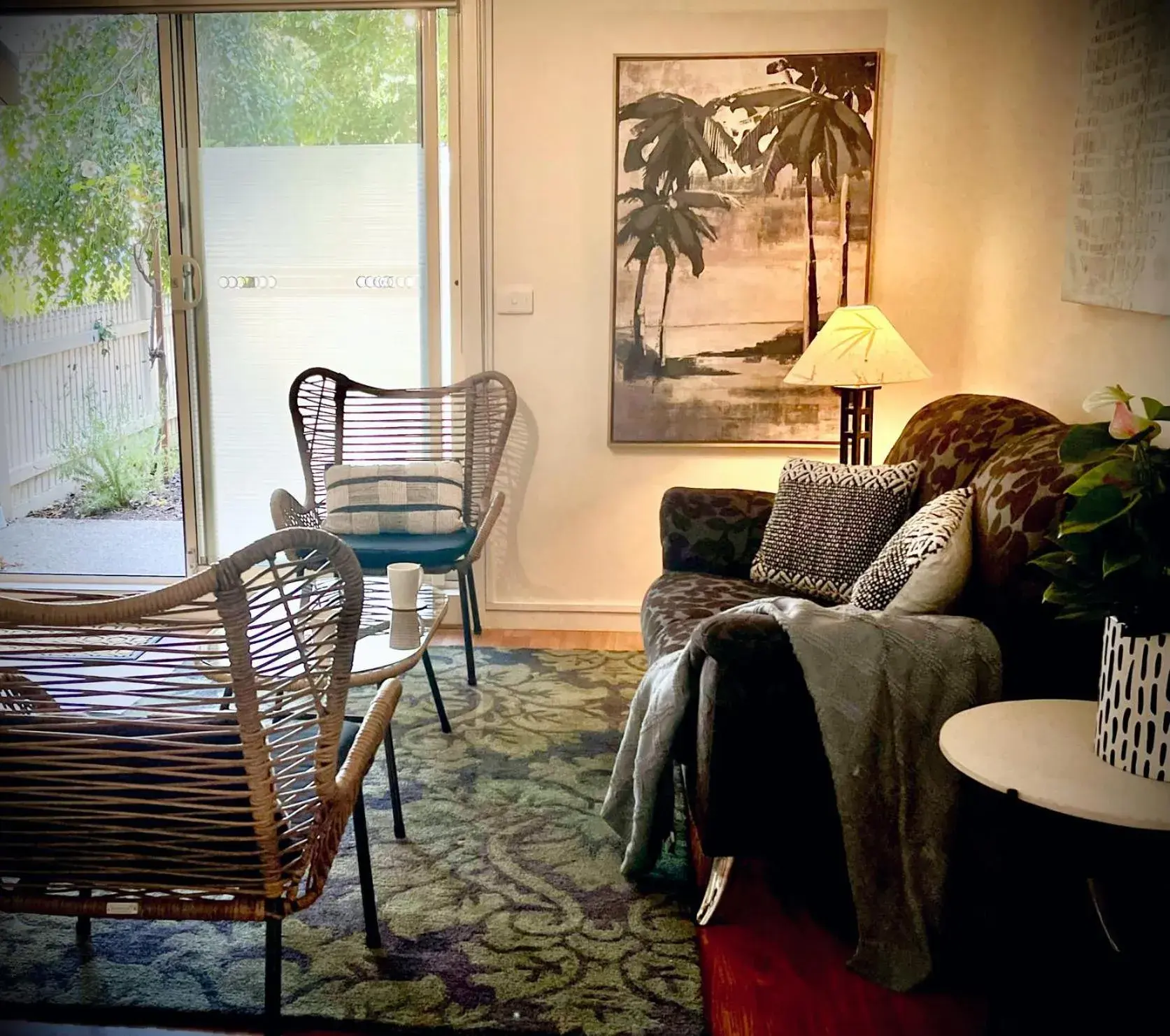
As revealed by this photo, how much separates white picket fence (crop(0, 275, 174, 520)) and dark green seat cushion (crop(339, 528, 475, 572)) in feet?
5.40

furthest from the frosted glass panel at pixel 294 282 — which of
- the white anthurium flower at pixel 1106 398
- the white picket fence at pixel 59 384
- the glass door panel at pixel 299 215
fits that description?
the white anthurium flower at pixel 1106 398

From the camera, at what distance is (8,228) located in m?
4.98

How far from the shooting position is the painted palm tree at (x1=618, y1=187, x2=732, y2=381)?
14.2ft

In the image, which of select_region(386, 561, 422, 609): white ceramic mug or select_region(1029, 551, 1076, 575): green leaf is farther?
select_region(386, 561, 422, 609): white ceramic mug

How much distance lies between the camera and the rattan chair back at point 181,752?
1.76 m

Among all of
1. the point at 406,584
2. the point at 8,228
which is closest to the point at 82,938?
the point at 406,584

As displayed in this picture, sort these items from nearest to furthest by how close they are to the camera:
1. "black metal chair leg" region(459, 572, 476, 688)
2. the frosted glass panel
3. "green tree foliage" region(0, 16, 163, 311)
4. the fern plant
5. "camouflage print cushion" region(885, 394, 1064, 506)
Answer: "camouflage print cushion" region(885, 394, 1064, 506), "black metal chair leg" region(459, 572, 476, 688), the frosted glass panel, "green tree foliage" region(0, 16, 163, 311), the fern plant

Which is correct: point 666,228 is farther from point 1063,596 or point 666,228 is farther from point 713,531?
point 1063,596

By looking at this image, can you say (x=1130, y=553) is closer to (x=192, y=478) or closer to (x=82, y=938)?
(x=82, y=938)

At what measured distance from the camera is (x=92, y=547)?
545 cm

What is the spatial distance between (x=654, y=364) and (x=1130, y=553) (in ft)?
8.78

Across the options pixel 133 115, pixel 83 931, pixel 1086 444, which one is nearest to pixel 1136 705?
pixel 1086 444

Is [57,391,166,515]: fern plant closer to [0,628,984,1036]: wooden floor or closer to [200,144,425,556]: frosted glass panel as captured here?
[200,144,425,556]: frosted glass panel

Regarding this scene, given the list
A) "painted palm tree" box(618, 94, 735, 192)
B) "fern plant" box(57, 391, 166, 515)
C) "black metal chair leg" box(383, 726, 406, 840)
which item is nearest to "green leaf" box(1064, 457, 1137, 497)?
"black metal chair leg" box(383, 726, 406, 840)
